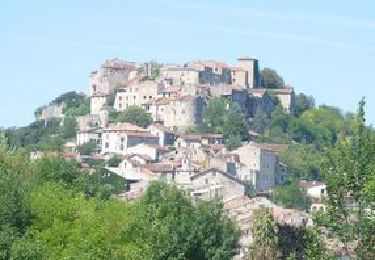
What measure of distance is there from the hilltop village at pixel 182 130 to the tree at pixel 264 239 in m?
40.9

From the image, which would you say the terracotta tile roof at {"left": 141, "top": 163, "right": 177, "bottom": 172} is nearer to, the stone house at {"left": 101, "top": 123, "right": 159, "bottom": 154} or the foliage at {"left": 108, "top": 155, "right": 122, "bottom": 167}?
the foliage at {"left": 108, "top": 155, "right": 122, "bottom": 167}

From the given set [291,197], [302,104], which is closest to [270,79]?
[302,104]

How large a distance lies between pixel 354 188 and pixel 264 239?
11.1m

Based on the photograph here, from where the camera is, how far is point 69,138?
10425 centimetres

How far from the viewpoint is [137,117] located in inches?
4060

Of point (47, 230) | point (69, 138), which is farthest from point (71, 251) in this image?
point (69, 138)

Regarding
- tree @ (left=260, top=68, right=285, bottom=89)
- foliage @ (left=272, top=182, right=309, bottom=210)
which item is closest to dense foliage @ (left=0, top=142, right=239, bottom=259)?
foliage @ (left=272, top=182, right=309, bottom=210)

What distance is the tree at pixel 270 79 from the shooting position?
118m

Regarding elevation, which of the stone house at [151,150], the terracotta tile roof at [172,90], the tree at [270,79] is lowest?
the stone house at [151,150]

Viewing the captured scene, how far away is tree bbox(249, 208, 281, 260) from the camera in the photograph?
1084 inches

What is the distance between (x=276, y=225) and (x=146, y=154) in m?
63.8

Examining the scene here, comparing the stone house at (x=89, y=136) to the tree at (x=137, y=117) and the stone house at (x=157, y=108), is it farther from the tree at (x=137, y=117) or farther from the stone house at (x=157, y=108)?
the stone house at (x=157, y=108)

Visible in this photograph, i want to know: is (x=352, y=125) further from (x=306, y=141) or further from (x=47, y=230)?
(x=306, y=141)

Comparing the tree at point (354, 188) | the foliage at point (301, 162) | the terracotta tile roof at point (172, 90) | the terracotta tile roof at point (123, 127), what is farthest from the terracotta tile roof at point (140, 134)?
the tree at point (354, 188)
